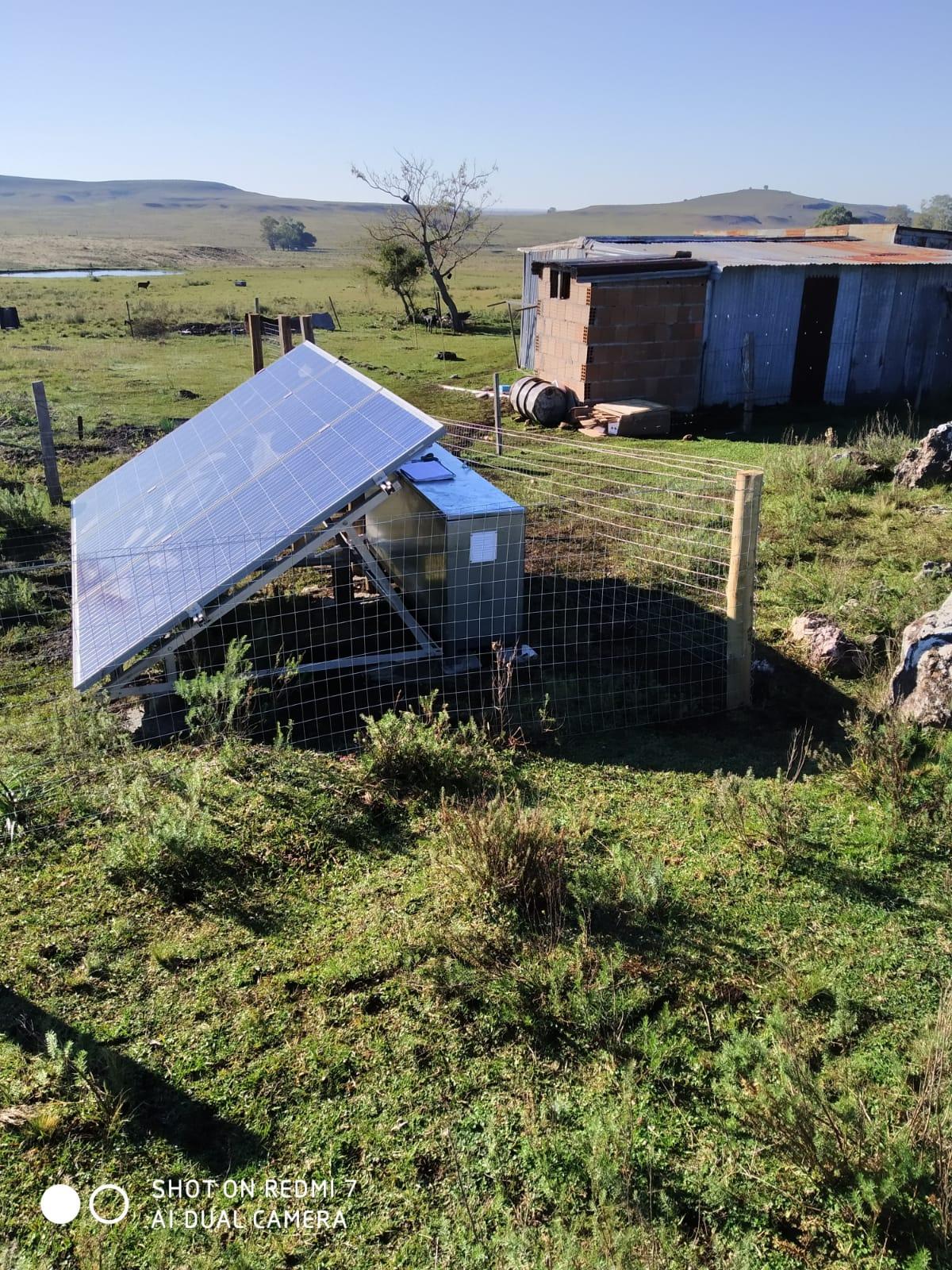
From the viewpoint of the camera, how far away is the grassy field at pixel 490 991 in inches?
115

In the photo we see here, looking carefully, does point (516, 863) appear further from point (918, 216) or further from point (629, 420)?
point (918, 216)

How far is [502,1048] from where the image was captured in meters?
3.57

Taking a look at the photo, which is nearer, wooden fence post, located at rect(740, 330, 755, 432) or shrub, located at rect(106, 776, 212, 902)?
shrub, located at rect(106, 776, 212, 902)

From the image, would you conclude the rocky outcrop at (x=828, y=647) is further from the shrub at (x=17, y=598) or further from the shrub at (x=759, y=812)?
the shrub at (x=17, y=598)

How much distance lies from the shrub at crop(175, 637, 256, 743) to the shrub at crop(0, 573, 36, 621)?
127 inches

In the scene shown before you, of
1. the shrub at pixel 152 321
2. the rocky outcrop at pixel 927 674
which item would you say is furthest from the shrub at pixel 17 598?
the shrub at pixel 152 321

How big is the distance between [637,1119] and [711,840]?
1899 mm

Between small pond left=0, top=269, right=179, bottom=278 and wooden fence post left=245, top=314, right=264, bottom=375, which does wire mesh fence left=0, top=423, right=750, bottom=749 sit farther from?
small pond left=0, top=269, right=179, bottom=278

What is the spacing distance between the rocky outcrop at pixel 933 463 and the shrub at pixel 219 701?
9275 mm

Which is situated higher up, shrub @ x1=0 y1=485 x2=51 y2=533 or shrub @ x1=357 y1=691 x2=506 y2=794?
shrub @ x1=0 y1=485 x2=51 y2=533

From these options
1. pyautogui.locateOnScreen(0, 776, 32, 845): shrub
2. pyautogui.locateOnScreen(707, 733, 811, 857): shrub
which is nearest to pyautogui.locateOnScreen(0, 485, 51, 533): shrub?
pyautogui.locateOnScreen(0, 776, 32, 845): shrub

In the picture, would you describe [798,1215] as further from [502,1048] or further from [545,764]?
[545,764]

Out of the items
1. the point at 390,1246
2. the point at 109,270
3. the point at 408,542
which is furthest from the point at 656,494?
the point at 109,270

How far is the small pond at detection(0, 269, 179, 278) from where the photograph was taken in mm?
60438
